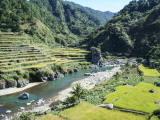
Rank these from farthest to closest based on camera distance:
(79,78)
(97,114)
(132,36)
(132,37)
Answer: (132,36) < (132,37) < (79,78) < (97,114)

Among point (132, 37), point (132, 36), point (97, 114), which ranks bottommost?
point (97, 114)

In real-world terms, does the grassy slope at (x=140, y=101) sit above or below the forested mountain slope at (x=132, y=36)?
Result: below

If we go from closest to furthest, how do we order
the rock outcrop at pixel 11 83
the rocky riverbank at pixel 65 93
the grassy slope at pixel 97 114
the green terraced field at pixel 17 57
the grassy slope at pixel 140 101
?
the grassy slope at pixel 97 114 < the grassy slope at pixel 140 101 < the rocky riverbank at pixel 65 93 < the rock outcrop at pixel 11 83 < the green terraced field at pixel 17 57

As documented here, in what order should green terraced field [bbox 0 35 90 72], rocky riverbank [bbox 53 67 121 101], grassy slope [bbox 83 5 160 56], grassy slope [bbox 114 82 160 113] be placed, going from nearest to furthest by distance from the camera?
grassy slope [bbox 114 82 160 113] < rocky riverbank [bbox 53 67 121 101] < green terraced field [bbox 0 35 90 72] < grassy slope [bbox 83 5 160 56]

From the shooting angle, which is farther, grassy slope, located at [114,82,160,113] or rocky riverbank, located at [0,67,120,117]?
rocky riverbank, located at [0,67,120,117]

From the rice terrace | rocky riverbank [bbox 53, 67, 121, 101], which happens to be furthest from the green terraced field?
rocky riverbank [bbox 53, 67, 121, 101]

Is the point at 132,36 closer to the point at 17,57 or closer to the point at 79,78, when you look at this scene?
the point at 79,78

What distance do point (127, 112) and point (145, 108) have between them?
134 inches

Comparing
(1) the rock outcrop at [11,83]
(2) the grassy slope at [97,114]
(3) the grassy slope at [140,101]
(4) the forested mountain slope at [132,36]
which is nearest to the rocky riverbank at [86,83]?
(2) the grassy slope at [97,114]

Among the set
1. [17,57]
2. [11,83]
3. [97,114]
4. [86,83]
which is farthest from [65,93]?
[17,57]

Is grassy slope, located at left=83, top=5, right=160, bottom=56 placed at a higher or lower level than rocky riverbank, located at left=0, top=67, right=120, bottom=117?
higher

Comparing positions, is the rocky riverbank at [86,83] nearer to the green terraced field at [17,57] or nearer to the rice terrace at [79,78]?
the rice terrace at [79,78]

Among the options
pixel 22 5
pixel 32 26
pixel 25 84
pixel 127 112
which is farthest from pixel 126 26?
pixel 127 112

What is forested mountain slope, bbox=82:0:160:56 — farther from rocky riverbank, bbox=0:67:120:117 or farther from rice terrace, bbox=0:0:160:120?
rocky riverbank, bbox=0:67:120:117
